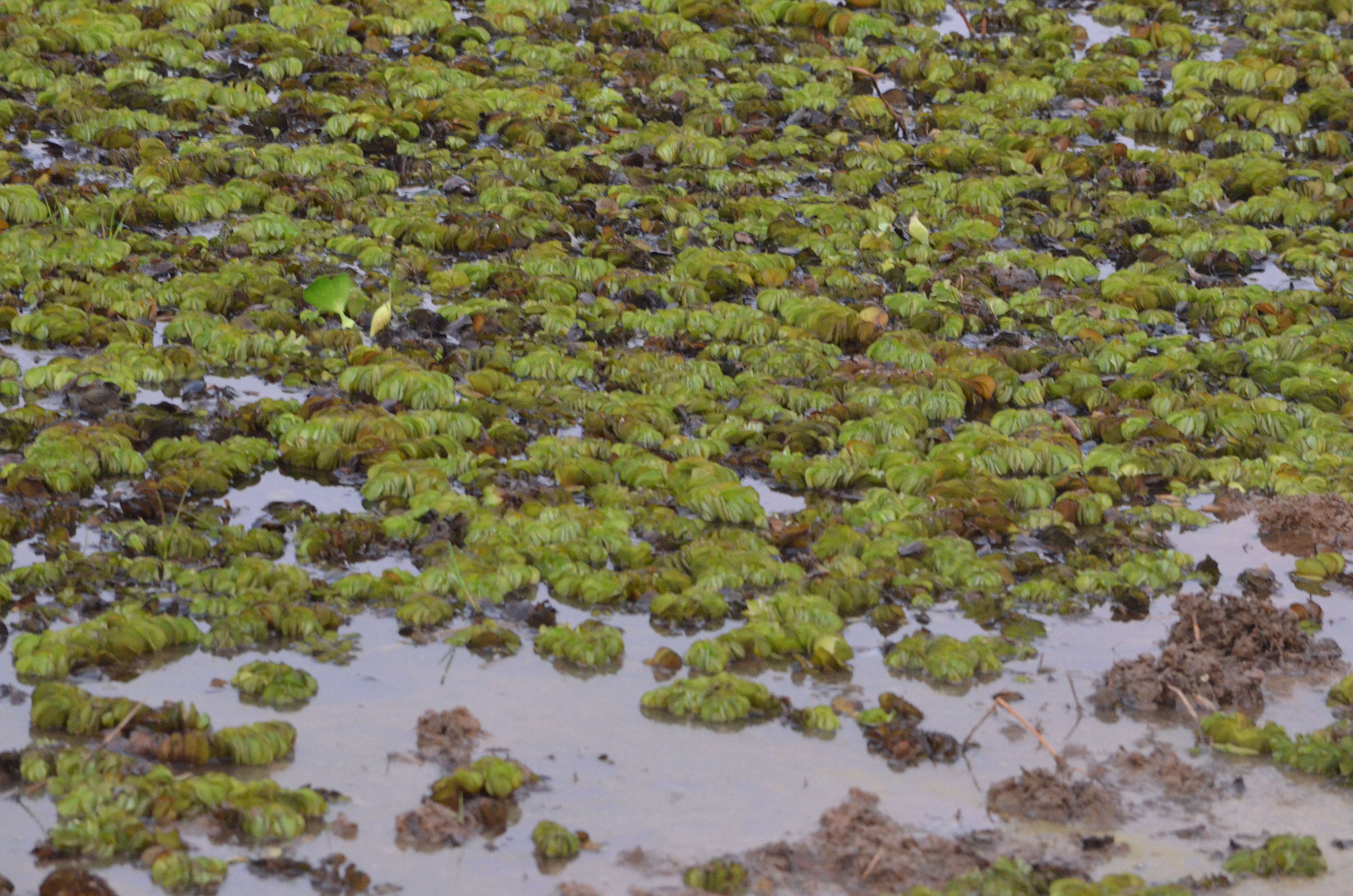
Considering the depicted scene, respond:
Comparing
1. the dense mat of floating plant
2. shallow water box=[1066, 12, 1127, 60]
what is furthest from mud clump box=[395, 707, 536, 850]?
shallow water box=[1066, 12, 1127, 60]

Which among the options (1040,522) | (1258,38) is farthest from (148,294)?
(1258,38)

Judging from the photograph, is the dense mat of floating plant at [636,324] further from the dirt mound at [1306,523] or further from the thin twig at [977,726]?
the thin twig at [977,726]

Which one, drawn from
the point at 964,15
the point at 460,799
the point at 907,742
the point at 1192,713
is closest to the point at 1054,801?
the point at 907,742

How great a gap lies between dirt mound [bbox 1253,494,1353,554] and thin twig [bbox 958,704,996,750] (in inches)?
82.2

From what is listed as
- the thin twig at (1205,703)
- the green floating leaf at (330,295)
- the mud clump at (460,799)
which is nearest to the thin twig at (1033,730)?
the thin twig at (1205,703)

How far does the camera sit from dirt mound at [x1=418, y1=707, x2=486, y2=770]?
5.45m

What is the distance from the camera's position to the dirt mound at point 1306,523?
7.28 m

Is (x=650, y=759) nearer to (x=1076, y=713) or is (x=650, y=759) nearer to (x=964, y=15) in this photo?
(x=1076, y=713)

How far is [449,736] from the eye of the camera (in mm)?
5543

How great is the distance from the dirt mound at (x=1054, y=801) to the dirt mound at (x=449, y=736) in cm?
179

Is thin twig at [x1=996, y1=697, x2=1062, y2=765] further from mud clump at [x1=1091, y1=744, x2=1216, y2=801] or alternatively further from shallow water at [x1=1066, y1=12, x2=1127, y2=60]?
shallow water at [x1=1066, y1=12, x2=1127, y2=60]

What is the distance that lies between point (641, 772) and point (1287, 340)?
5.44m

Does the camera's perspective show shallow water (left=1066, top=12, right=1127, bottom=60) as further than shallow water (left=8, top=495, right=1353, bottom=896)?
Yes

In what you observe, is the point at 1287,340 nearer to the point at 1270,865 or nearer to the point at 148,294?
the point at 1270,865
